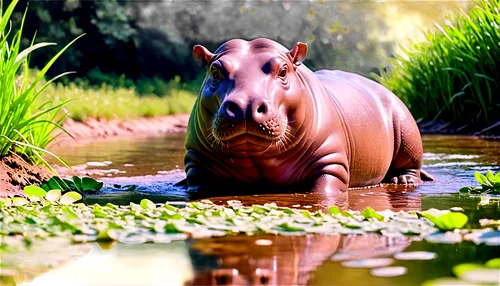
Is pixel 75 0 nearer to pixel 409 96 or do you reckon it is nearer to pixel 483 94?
pixel 409 96

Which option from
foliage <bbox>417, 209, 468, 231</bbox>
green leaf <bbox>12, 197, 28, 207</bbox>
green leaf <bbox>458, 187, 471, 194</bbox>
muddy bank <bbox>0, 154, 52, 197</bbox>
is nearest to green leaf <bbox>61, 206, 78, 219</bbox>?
green leaf <bbox>12, 197, 28, 207</bbox>

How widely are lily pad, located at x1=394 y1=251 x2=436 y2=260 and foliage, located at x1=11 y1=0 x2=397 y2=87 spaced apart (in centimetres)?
1870

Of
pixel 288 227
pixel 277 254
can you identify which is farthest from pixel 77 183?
pixel 277 254

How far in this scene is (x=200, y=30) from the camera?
24.1m

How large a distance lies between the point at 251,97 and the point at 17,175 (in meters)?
1.77

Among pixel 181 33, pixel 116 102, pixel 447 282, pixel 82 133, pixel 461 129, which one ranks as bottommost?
pixel 447 282

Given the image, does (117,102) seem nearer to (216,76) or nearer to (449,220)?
(216,76)

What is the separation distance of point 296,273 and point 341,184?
311 centimetres

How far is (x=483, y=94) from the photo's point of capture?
12.3 m

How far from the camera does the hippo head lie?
18.9 feet

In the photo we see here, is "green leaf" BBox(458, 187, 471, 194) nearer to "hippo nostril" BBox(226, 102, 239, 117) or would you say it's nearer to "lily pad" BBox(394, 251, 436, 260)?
"hippo nostril" BBox(226, 102, 239, 117)

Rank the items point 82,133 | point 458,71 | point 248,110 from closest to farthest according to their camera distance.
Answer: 1. point 248,110
2. point 458,71
3. point 82,133

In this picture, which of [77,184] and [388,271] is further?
[77,184]

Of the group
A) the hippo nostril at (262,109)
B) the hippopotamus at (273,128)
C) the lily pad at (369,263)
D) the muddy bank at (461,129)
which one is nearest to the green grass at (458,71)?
the muddy bank at (461,129)
